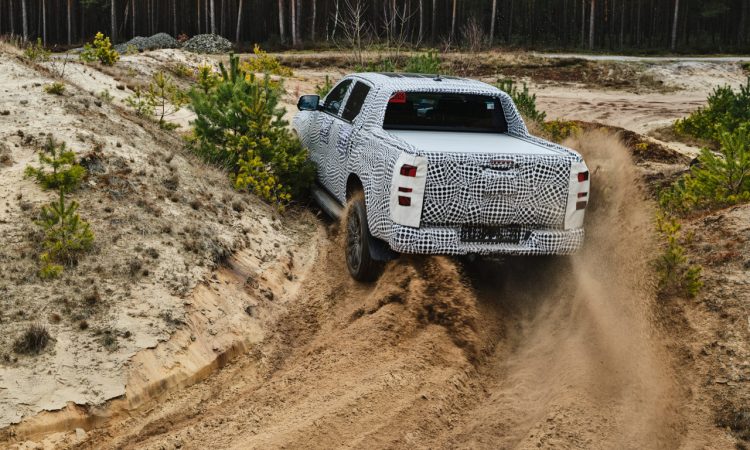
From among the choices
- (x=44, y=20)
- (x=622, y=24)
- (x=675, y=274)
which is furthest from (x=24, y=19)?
(x=675, y=274)

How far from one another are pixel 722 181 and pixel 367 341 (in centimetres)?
482

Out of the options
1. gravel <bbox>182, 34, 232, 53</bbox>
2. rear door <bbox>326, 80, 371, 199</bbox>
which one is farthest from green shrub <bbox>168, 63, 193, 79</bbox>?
gravel <bbox>182, 34, 232, 53</bbox>

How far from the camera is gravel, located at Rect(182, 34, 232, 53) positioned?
35250mm

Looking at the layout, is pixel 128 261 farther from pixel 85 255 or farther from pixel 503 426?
pixel 503 426

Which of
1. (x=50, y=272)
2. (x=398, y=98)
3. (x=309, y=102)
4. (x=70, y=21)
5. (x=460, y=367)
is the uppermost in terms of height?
(x=70, y=21)

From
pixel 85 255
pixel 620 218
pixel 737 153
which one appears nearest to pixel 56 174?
pixel 85 255

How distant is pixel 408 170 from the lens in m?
6.51

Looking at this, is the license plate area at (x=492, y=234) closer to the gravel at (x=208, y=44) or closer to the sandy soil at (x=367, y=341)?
the sandy soil at (x=367, y=341)

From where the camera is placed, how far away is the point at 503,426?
5.16 m

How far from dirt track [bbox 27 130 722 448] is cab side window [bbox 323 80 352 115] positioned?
217 centimetres

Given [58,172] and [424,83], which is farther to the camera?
[424,83]

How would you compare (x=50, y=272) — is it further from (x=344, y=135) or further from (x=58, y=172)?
(x=344, y=135)

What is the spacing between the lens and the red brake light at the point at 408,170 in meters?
6.49

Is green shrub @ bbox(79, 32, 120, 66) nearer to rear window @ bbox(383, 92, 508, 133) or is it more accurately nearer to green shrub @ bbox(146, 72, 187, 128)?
green shrub @ bbox(146, 72, 187, 128)
